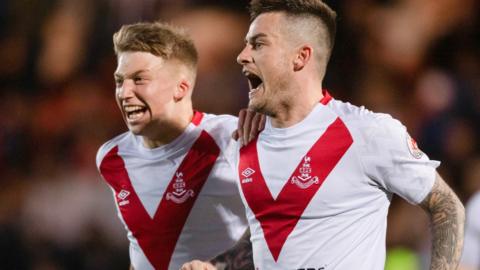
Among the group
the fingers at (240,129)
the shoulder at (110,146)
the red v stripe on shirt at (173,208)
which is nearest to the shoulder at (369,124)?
the fingers at (240,129)

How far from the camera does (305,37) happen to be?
153 inches

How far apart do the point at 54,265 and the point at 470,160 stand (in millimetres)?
3294

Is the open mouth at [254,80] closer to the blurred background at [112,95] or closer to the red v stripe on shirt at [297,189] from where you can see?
the red v stripe on shirt at [297,189]

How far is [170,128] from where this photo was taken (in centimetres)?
458

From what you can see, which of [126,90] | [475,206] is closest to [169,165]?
[126,90]

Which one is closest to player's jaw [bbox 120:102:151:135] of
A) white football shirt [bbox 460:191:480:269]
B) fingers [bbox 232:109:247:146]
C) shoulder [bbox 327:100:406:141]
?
fingers [bbox 232:109:247:146]

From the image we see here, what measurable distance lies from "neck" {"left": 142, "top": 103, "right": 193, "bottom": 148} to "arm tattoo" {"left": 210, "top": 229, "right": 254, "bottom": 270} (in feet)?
2.07

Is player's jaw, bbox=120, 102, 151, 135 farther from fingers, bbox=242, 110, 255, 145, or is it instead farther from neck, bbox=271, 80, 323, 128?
neck, bbox=271, 80, 323, 128

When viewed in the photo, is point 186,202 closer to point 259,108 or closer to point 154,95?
point 154,95

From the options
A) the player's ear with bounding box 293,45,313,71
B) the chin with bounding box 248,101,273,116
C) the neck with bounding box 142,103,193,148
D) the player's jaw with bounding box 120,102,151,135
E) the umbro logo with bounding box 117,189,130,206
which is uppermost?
the player's ear with bounding box 293,45,313,71

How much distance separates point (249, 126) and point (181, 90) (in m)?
0.63

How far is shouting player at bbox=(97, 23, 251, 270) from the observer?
14.7 ft

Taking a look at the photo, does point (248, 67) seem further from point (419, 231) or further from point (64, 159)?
point (64, 159)

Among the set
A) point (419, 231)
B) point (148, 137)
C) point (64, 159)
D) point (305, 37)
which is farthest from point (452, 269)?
point (64, 159)
